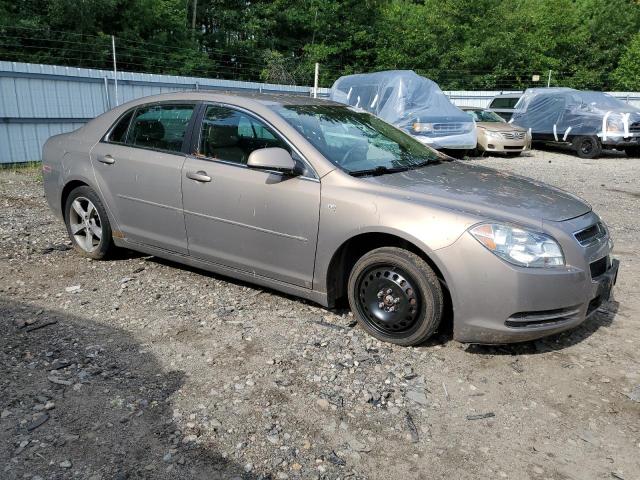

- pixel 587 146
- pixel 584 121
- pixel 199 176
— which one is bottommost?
pixel 587 146

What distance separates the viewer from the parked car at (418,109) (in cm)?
1306

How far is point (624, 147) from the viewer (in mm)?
15914

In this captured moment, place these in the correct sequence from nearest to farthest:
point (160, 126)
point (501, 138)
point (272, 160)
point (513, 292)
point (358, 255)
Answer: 1. point (513, 292)
2. point (272, 160)
3. point (358, 255)
4. point (160, 126)
5. point (501, 138)

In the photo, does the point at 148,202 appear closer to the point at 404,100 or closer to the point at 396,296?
the point at 396,296

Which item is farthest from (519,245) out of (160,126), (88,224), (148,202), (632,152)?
(632,152)

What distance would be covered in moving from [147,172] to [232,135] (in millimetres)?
833

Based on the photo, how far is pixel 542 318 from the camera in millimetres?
3332

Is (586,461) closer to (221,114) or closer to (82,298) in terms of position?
(221,114)

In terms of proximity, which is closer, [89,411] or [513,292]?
[89,411]

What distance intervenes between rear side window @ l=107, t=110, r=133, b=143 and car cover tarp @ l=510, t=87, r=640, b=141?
1438 centimetres

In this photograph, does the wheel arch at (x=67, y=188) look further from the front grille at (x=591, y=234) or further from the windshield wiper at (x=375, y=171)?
the front grille at (x=591, y=234)

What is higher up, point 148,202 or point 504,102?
point 148,202

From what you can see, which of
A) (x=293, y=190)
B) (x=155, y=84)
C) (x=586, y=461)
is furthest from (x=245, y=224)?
(x=155, y=84)

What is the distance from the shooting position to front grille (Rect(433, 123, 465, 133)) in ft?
43.2
